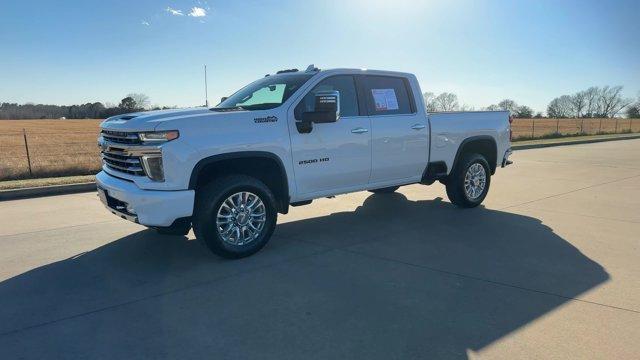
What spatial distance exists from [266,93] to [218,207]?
1.80 m

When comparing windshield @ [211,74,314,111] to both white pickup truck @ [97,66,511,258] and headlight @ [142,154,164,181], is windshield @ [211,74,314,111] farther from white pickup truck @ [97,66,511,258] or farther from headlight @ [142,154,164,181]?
headlight @ [142,154,164,181]

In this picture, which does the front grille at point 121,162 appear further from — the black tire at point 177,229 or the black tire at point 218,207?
the black tire at point 177,229

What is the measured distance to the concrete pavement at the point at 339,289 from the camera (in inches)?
129

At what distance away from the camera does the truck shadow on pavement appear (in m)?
3.28

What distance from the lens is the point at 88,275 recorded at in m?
4.66

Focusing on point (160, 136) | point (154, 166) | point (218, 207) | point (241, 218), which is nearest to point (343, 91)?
point (241, 218)

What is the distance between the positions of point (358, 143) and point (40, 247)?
12.9 ft

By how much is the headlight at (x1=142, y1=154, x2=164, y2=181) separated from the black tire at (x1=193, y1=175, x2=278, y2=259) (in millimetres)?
485

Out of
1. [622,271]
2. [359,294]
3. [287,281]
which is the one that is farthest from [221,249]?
[622,271]

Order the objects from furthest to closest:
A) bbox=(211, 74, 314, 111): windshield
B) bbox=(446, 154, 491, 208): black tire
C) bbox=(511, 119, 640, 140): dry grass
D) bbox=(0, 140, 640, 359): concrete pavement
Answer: bbox=(511, 119, 640, 140): dry grass
bbox=(446, 154, 491, 208): black tire
bbox=(211, 74, 314, 111): windshield
bbox=(0, 140, 640, 359): concrete pavement

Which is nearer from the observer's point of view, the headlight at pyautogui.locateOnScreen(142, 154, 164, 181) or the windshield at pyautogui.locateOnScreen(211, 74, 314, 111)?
the headlight at pyautogui.locateOnScreen(142, 154, 164, 181)

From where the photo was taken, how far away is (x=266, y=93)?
6047 millimetres

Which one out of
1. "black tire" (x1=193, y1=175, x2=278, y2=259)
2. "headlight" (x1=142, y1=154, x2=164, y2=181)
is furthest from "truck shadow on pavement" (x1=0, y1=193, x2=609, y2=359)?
"headlight" (x1=142, y1=154, x2=164, y2=181)

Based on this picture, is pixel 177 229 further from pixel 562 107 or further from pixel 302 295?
pixel 562 107
